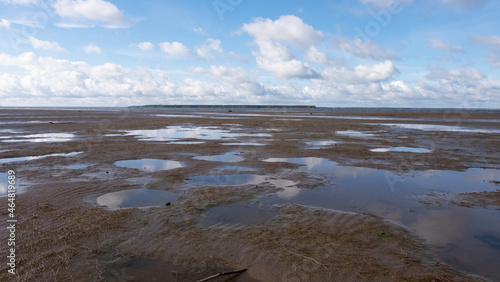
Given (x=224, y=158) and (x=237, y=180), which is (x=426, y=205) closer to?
(x=237, y=180)

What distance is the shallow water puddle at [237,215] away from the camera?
7.01 meters

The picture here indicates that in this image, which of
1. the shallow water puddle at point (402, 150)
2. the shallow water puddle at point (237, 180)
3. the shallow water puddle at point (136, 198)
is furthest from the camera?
the shallow water puddle at point (402, 150)

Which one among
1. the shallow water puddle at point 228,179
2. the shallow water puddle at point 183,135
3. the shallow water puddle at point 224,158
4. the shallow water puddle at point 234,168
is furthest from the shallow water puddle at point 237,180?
the shallow water puddle at point 183,135

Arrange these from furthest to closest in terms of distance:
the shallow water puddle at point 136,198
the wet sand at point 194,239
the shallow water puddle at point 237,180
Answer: the shallow water puddle at point 237,180
the shallow water puddle at point 136,198
the wet sand at point 194,239

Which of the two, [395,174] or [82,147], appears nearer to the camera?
[395,174]

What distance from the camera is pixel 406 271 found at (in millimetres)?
5020

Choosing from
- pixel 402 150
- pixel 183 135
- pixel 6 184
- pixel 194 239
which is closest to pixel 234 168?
pixel 194 239

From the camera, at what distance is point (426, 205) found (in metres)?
8.30

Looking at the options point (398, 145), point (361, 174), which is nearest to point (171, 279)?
point (361, 174)

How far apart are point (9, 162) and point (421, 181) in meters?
17.1

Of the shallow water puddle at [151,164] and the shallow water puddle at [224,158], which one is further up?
the shallow water puddle at [224,158]

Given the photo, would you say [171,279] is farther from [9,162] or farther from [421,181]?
[9,162]

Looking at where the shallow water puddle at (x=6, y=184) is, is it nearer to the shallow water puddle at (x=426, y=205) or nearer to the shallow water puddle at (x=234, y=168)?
the shallow water puddle at (x=234, y=168)

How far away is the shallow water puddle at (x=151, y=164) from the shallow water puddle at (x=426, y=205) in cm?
567
